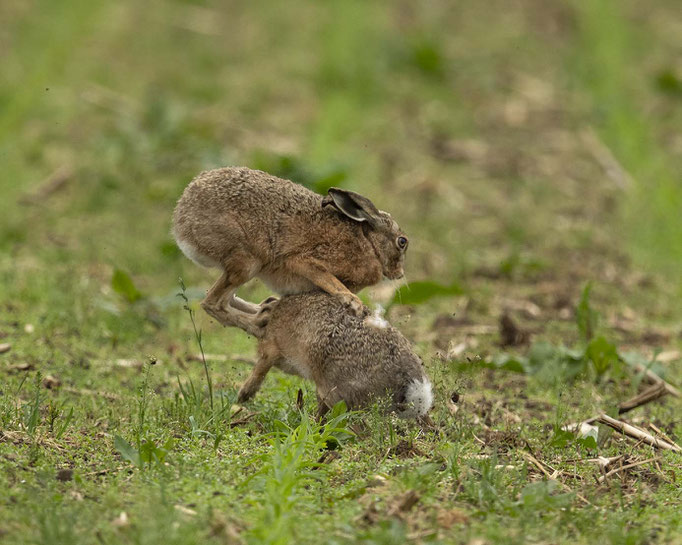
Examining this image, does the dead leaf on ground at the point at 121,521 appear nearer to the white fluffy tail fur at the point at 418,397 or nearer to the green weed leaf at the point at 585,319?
the white fluffy tail fur at the point at 418,397

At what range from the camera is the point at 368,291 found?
10125 mm

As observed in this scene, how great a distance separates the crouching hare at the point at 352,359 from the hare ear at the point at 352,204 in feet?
2.30

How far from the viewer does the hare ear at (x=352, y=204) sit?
Result: 6.83 m

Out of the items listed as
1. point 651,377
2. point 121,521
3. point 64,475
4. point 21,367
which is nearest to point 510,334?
point 651,377

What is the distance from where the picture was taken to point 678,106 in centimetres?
1697

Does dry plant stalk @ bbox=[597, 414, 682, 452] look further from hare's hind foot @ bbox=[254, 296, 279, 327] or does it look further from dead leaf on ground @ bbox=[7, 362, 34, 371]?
dead leaf on ground @ bbox=[7, 362, 34, 371]

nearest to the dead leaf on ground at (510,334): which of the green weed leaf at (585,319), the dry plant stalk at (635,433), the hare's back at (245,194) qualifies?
the green weed leaf at (585,319)

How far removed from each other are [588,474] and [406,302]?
310cm

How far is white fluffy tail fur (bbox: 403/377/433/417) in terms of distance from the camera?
240 inches

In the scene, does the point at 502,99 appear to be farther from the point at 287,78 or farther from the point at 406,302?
the point at 406,302

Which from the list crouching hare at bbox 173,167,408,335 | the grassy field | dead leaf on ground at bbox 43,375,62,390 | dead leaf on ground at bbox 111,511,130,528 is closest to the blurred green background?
the grassy field

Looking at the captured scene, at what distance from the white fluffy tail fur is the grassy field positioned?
0.47 ft

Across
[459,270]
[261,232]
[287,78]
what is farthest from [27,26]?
[261,232]

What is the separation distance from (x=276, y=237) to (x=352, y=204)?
0.56m
